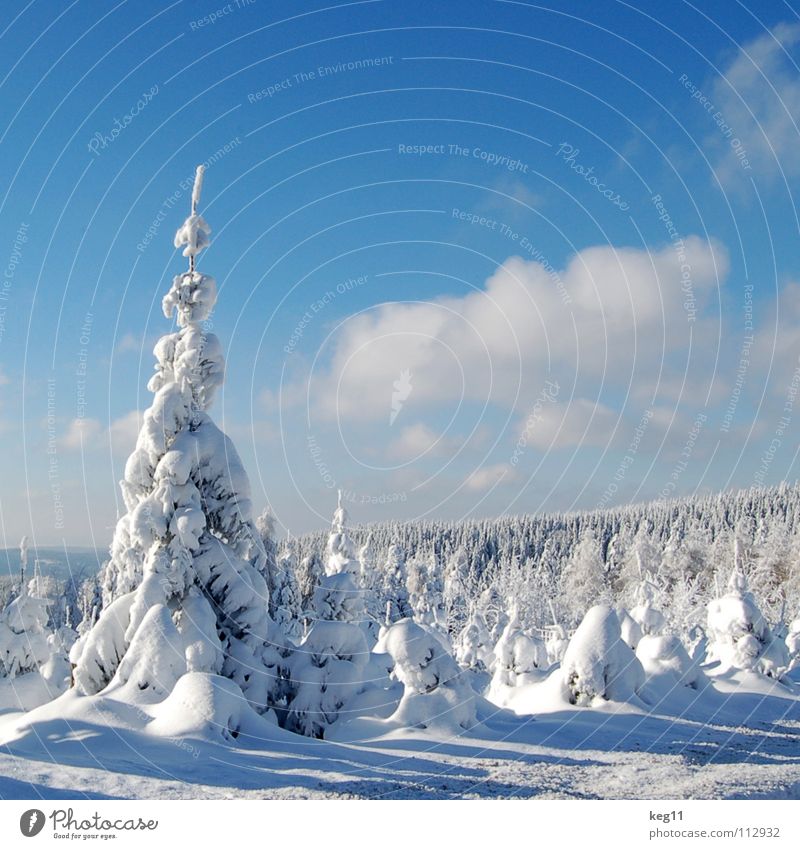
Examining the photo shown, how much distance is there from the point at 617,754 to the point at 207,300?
15.2 m

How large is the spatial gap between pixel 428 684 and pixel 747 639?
18414mm

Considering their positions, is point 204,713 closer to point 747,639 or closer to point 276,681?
point 276,681

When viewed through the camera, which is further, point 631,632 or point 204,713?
point 631,632

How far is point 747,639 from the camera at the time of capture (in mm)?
30953

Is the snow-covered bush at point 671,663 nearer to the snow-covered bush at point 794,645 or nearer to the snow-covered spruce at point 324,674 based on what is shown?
the snow-covered spruce at point 324,674

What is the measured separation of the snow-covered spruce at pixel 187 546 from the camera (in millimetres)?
18688

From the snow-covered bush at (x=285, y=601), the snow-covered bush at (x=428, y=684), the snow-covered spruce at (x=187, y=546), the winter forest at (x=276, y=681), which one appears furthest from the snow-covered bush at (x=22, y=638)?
the snow-covered bush at (x=428, y=684)

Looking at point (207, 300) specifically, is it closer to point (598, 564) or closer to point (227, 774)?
point (227, 774)

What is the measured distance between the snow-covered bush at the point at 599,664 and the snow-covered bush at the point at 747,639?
11607mm

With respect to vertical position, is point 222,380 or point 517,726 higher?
point 222,380

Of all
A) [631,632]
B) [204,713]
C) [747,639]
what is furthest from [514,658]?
[204,713]

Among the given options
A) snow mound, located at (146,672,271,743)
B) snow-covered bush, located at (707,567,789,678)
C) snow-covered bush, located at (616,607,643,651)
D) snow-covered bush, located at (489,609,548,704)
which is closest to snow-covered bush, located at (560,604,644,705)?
snow mound, located at (146,672,271,743)

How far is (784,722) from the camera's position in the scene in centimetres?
2323
